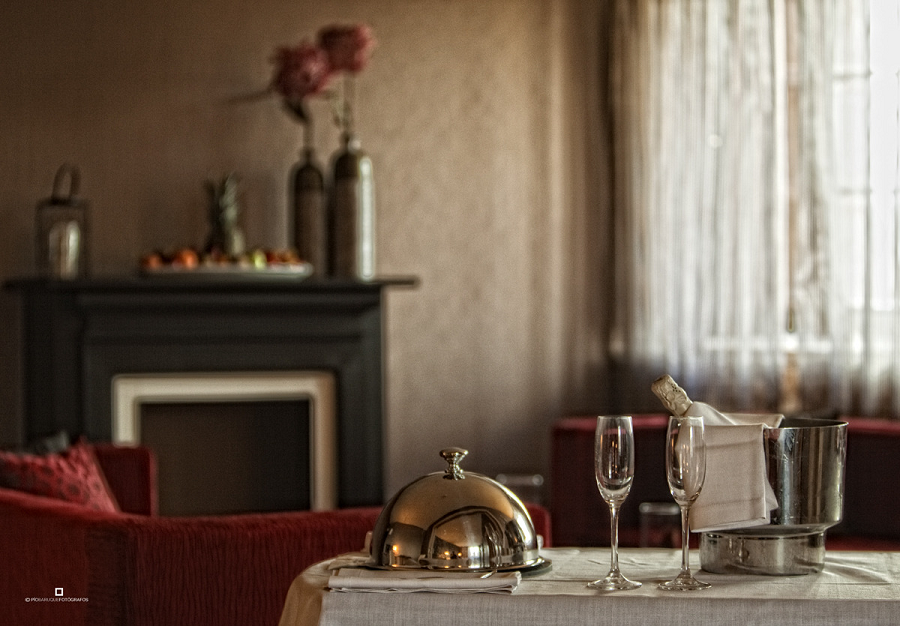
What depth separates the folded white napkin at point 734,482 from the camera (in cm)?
149

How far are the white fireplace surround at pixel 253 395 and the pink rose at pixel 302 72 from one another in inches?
39.7

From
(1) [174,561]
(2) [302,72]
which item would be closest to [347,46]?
(2) [302,72]

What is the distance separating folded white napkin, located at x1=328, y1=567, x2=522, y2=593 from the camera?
4.55 feet

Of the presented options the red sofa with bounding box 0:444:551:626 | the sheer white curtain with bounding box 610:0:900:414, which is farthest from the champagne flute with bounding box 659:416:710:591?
the sheer white curtain with bounding box 610:0:900:414

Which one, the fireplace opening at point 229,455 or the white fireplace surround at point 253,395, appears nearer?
the white fireplace surround at point 253,395

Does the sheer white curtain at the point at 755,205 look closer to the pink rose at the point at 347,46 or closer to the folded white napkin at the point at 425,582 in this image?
the pink rose at the point at 347,46

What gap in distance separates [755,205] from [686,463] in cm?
295

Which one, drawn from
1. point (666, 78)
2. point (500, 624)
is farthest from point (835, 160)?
point (500, 624)

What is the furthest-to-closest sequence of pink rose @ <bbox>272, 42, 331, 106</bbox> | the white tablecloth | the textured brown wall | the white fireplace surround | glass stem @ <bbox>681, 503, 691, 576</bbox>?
the textured brown wall → pink rose @ <bbox>272, 42, 331, 106</bbox> → the white fireplace surround → glass stem @ <bbox>681, 503, 691, 576</bbox> → the white tablecloth

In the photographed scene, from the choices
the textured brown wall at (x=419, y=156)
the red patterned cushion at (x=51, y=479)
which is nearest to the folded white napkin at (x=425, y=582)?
the red patterned cushion at (x=51, y=479)

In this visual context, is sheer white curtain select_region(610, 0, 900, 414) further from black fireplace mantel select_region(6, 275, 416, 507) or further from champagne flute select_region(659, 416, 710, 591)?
champagne flute select_region(659, 416, 710, 591)

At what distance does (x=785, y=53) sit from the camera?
4188mm

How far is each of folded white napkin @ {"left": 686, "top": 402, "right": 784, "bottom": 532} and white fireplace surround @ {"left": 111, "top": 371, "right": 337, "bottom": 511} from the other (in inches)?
110

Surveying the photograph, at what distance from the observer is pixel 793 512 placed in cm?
150
